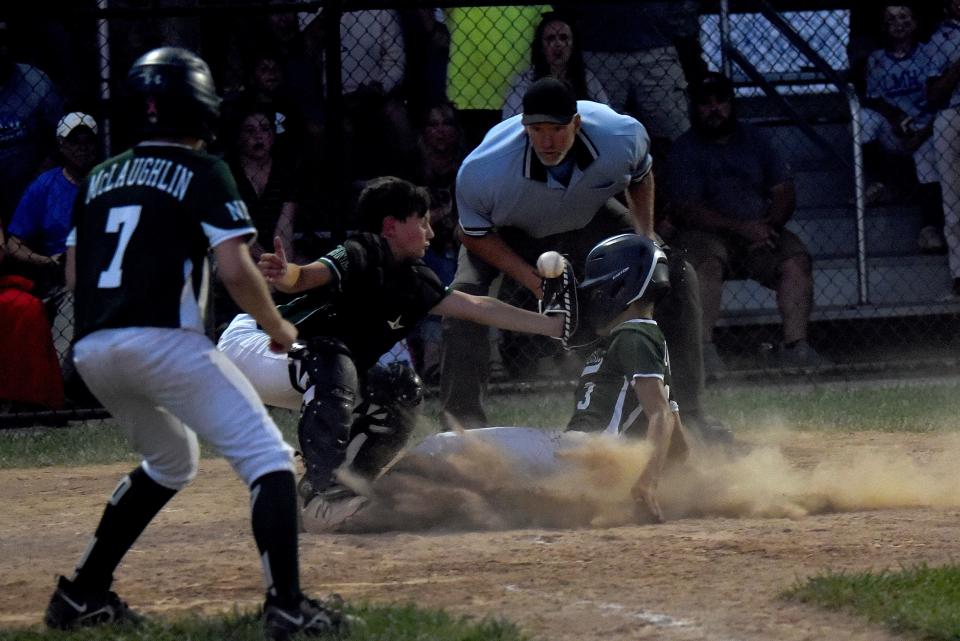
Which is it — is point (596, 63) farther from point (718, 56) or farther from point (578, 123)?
point (578, 123)

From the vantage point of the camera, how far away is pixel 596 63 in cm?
1025

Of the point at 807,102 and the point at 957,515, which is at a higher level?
the point at 807,102

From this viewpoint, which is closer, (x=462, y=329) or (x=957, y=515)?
(x=957, y=515)

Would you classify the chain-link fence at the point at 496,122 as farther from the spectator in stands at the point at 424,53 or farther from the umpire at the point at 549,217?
the umpire at the point at 549,217

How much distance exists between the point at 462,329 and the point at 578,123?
118cm

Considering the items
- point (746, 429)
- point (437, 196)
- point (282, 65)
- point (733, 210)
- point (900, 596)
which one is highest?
point (282, 65)

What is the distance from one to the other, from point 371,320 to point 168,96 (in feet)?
6.74

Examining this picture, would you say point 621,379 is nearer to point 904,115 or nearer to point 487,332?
point 487,332

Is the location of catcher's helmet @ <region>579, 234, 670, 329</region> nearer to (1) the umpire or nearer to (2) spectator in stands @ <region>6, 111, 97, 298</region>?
(1) the umpire

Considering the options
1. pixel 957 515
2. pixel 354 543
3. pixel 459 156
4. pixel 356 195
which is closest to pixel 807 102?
pixel 459 156

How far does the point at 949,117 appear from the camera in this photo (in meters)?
10.6

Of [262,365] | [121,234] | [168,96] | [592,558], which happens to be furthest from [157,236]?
[262,365]

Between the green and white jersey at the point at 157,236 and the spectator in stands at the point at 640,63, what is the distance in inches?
254

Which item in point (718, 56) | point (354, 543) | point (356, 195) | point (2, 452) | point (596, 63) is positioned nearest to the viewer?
point (354, 543)
